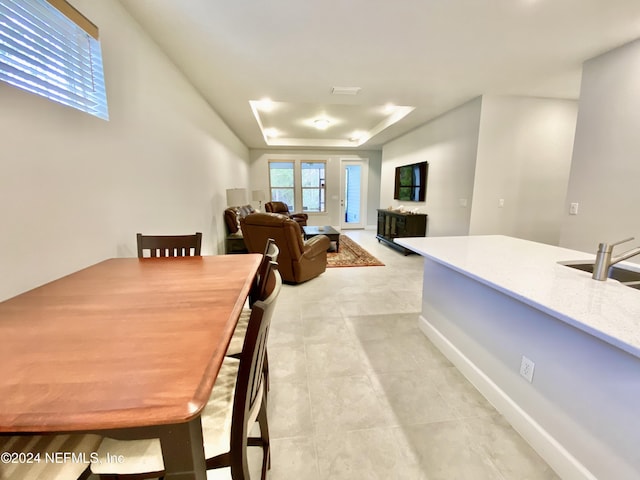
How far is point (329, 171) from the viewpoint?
8.42 m

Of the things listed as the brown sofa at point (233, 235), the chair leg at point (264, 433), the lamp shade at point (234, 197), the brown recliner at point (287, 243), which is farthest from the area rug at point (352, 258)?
the chair leg at point (264, 433)

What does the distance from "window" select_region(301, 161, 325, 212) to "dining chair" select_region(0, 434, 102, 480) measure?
798 cm

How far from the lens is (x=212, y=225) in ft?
14.0

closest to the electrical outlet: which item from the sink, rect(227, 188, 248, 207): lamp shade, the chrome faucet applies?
the chrome faucet

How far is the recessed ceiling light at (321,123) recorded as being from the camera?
559 centimetres

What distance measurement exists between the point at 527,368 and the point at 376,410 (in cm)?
84

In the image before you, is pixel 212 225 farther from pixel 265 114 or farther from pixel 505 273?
pixel 505 273

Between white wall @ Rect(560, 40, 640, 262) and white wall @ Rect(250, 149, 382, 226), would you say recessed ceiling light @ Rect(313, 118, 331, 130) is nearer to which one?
white wall @ Rect(250, 149, 382, 226)

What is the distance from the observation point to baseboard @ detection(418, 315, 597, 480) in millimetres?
1188

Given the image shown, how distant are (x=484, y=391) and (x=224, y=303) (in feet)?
5.54

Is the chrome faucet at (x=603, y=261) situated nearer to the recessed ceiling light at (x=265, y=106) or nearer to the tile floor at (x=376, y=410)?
the tile floor at (x=376, y=410)

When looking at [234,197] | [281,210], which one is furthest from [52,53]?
[281,210]

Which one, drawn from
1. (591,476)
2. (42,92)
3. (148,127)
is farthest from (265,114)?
(591,476)

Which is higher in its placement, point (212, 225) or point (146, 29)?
point (146, 29)
